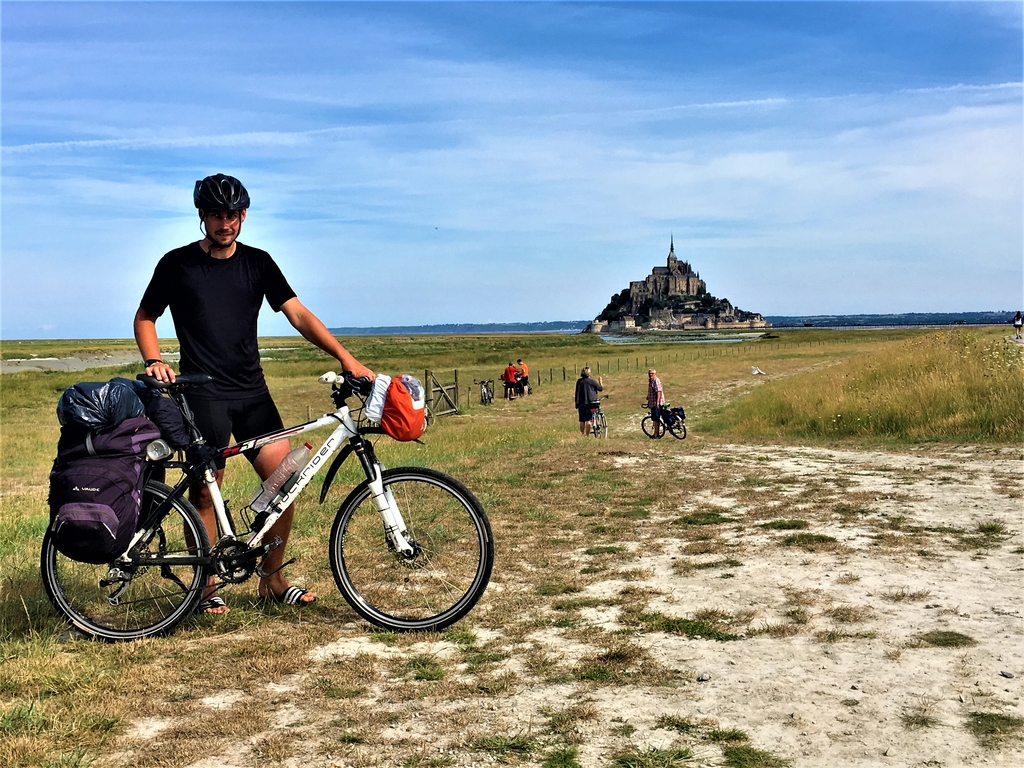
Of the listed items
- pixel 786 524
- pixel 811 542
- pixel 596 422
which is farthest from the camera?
pixel 596 422

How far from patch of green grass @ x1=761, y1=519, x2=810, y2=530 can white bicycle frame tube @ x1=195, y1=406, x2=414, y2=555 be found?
3.73 metres

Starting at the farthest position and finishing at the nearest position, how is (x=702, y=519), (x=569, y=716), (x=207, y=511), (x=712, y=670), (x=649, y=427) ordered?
1. (x=649, y=427)
2. (x=702, y=519)
3. (x=207, y=511)
4. (x=712, y=670)
5. (x=569, y=716)

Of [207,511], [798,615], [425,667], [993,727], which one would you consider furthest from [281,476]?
[993,727]

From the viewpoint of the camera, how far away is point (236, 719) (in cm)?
357

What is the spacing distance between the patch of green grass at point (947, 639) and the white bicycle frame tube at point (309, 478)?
2926 millimetres

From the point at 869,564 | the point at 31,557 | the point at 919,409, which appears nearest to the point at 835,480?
the point at 869,564

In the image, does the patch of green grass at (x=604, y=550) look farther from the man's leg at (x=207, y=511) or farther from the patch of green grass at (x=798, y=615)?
the man's leg at (x=207, y=511)

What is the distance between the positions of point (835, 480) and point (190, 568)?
7363mm

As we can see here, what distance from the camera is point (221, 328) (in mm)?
5031

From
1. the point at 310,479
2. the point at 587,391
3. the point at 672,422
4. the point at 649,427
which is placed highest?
the point at 310,479

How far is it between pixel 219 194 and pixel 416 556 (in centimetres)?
253

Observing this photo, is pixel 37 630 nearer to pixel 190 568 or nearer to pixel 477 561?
pixel 190 568

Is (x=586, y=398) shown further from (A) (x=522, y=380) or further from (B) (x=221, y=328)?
(A) (x=522, y=380)

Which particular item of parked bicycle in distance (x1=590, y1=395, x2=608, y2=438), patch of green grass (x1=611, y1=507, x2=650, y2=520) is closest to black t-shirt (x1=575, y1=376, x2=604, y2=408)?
parked bicycle in distance (x1=590, y1=395, x2=608, y2=438)
